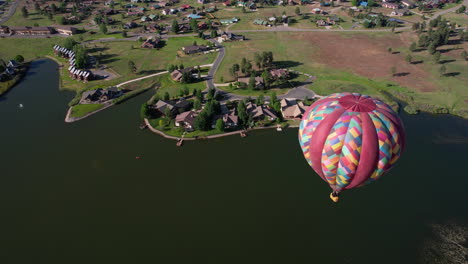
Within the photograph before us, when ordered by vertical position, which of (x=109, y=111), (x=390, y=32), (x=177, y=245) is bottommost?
(x=177, y=245)

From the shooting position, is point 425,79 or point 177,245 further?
point 425,79

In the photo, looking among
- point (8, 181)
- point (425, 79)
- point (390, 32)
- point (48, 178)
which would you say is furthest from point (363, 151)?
point (390, 32)

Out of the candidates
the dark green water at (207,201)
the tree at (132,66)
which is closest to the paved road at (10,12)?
the tree at (132,66)

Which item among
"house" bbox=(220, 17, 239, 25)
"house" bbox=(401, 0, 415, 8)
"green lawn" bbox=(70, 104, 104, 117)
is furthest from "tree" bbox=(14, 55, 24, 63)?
"house" bbox=(401, 0, 415, 8)

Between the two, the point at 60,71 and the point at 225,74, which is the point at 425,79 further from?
the point at 60,71

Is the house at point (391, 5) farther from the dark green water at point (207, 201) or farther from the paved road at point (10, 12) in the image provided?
the paved road at point (10, 12)

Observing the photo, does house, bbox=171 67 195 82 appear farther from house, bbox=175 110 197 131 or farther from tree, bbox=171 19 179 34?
tree, bbox=171 19 179 34
